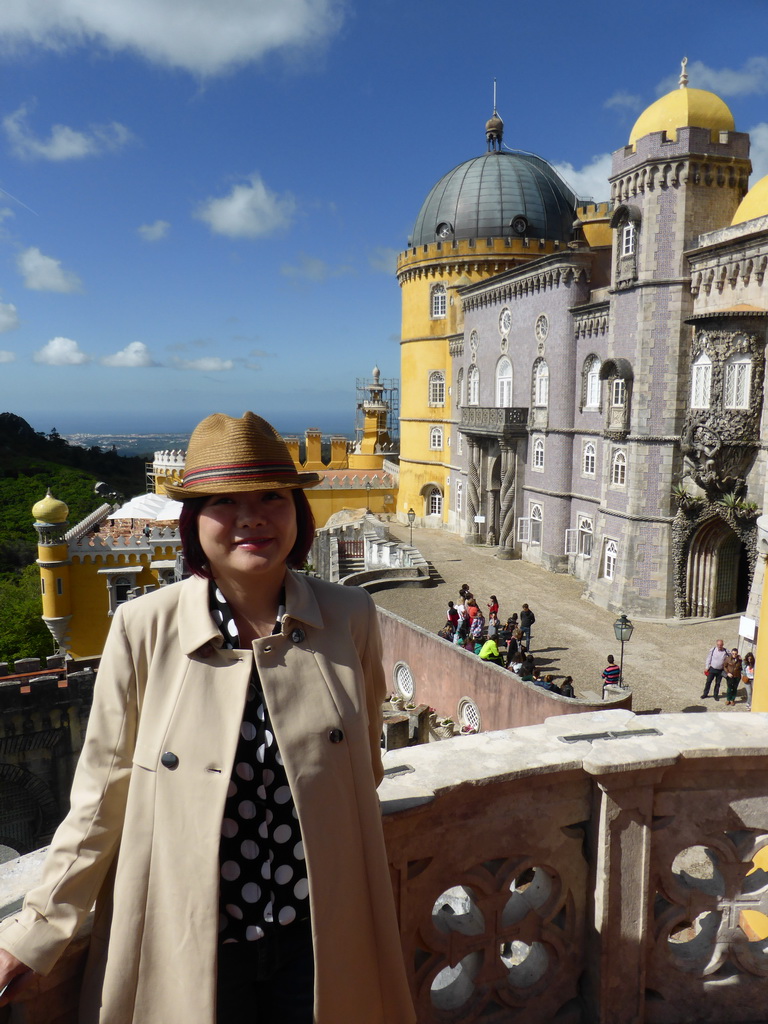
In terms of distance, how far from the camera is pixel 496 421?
29312mm

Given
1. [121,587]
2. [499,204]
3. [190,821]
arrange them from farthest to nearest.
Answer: [499,204] → [121,587] → [190,821]

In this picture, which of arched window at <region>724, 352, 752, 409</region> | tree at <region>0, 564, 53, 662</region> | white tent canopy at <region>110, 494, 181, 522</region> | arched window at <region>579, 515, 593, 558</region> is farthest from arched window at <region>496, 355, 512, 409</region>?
tree at <region>0, 564, 53, 662</region>

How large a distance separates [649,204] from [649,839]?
20.0m

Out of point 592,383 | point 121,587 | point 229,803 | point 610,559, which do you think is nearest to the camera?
point 229,803

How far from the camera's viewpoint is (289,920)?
225cm

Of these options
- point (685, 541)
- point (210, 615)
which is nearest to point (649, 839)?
point (210, 615)

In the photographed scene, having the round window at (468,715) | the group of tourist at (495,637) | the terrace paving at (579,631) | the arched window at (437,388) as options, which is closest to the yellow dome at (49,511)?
the terrace paving at (579,631)

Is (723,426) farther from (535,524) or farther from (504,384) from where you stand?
(504,384)

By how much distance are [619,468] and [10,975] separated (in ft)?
71.1

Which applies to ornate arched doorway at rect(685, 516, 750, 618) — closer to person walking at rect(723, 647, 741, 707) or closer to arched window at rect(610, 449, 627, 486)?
arched window at rect(610, 449, 627, 486)

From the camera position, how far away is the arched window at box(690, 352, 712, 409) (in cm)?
1930

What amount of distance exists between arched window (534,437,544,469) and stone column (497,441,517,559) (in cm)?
111

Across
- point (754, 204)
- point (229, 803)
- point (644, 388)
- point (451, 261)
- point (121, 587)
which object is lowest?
point (121, 587)

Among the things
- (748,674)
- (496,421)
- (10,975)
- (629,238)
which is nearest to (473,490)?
(496,421)
